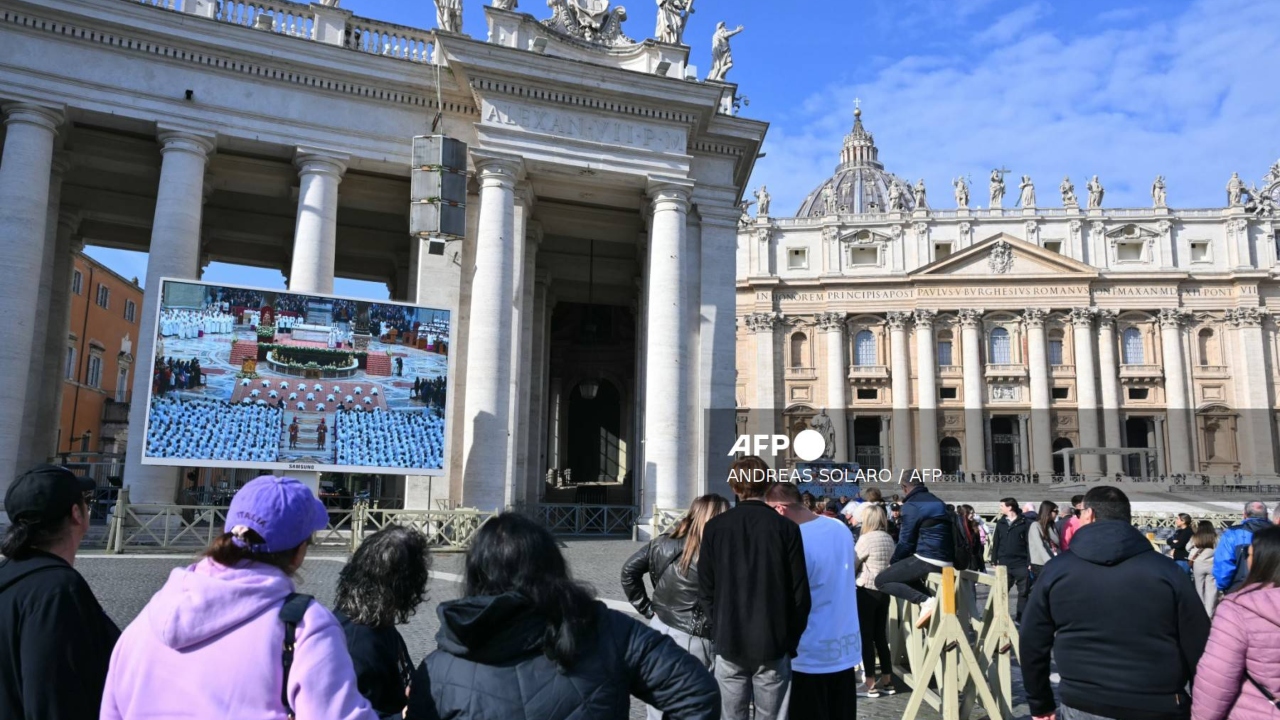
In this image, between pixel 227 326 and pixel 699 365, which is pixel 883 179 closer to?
pixel 699 365

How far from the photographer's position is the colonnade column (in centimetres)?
5416

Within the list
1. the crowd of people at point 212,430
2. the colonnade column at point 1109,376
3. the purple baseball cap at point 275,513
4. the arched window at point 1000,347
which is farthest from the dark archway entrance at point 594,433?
the colonnade column at point 1109,376

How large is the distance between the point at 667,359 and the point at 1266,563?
1456 centimetres

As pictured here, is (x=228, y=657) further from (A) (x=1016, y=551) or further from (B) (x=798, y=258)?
(B) (x=798, y=258)

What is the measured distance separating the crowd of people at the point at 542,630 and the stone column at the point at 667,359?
12692 mm

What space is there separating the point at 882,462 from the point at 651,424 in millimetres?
42156

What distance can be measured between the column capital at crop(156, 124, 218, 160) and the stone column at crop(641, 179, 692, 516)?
852cm

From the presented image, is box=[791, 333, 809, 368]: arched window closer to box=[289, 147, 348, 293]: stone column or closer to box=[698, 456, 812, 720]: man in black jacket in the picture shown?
box=[289, 147, 348, 293]: stone column

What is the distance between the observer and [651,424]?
58.0ft

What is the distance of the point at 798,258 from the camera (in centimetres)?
6009

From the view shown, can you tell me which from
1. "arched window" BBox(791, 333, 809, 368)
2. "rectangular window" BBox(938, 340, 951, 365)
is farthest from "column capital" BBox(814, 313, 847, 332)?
"rectangular window" BBox(938, 340, 951, 365)

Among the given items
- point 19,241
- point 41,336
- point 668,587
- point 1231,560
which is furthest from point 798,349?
point 668,587

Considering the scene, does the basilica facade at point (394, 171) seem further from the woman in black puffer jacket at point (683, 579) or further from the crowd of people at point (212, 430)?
the woman in black puffer jacket at point (683, 579)

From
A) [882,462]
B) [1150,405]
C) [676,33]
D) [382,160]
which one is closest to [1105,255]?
[1150,405]
